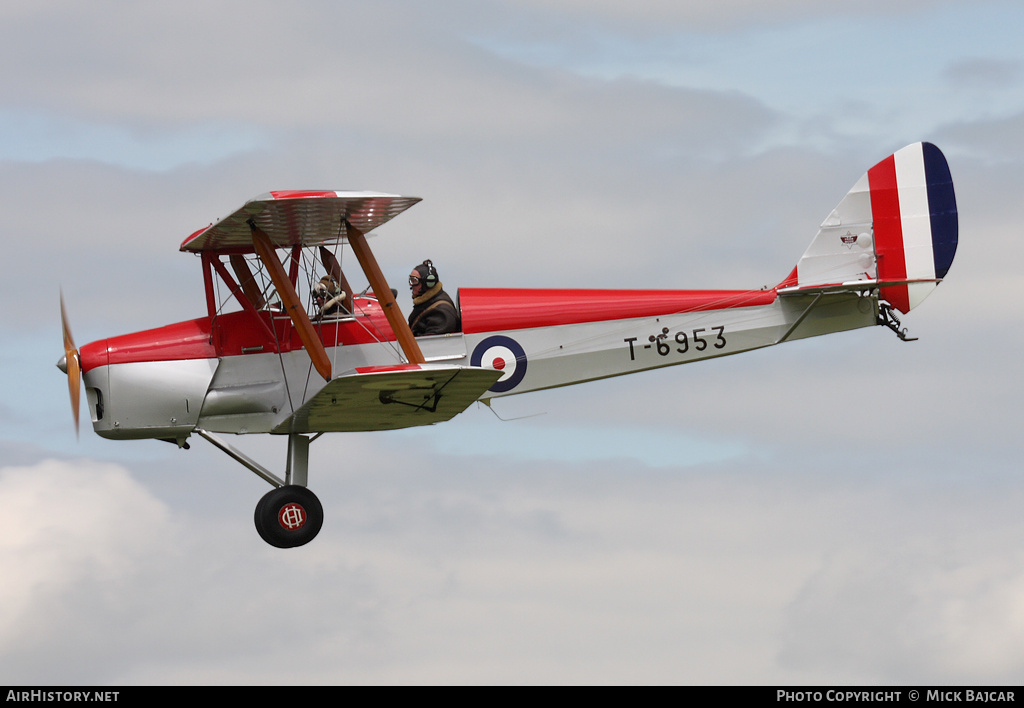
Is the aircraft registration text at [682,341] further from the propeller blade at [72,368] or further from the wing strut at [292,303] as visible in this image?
the propeller blade at [72,368]

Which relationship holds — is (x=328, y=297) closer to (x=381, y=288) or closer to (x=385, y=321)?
(x=385, y=321)

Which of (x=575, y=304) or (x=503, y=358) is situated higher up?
(x=575, y=304)

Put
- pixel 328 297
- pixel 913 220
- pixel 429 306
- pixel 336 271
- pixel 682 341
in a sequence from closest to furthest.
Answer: pixel 328 297, pixel 336 271, pixel 429 306, pixel 682 341, pixel 913 220

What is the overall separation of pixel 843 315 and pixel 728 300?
125cm

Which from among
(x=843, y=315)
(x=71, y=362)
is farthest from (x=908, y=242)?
(x=71, y=362)

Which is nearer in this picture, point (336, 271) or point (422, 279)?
point (336, 271)

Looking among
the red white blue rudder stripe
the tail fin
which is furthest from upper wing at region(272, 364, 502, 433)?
the red white blue rudder stripe

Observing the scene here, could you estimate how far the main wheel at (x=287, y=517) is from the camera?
13.0 m

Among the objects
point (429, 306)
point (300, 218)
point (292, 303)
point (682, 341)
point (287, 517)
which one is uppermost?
point (300, 218)

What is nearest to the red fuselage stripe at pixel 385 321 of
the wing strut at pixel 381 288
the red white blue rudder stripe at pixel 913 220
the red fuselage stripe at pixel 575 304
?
the red fuselage stripe at pixel 575 304

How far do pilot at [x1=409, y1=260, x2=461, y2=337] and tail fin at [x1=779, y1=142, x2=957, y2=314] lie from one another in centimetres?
358

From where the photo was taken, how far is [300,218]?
495 inches

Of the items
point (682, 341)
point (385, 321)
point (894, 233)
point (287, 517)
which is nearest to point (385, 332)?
point (385, 321)

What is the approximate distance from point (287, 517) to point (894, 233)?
277 inches
